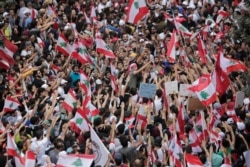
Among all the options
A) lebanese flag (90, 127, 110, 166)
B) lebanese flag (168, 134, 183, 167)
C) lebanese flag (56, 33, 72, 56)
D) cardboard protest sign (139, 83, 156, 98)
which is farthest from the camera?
lebanese flag (56, 33, 72, 56)

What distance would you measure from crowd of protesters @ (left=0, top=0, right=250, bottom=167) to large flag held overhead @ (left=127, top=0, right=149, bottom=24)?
81cm

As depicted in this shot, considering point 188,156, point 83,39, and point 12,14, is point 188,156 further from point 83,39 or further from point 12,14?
point 12,14

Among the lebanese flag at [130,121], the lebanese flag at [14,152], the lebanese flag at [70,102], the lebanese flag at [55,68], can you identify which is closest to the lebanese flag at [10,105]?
the lebanese flag at [70,102]

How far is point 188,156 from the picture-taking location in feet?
47.8

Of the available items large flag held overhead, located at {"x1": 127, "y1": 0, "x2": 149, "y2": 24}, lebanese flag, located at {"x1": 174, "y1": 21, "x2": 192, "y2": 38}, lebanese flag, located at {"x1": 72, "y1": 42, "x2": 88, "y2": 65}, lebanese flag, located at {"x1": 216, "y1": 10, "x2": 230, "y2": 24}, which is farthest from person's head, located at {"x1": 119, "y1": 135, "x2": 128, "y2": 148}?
lebanese flag, located at {"x1": 216, "y1": 10, "x2": 230, "y2": 24}

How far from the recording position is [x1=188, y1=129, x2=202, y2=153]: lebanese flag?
54.1 ft

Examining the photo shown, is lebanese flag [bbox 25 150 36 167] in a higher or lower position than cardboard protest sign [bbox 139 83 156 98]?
Result: higher

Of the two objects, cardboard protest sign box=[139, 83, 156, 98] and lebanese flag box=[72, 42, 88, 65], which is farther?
lebanese flag box=[72, 42, 88, 65]

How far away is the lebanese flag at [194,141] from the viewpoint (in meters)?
16.5

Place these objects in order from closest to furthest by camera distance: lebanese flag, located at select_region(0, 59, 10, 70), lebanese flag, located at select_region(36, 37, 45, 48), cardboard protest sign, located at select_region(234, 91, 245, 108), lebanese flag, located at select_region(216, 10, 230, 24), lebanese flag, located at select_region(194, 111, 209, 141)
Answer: lebanese flag, located at select_region(194, 111, 209, 141) < cardboard protest sign, located at select_region(234, 91, 245, 108) < lebanese flag, located at select_region(0, 59, 10, 70) < lebanese flag, located at select_region(36, 37, 45, 48) < lebanese flag, located at select_region(216, 10, 230, 24)

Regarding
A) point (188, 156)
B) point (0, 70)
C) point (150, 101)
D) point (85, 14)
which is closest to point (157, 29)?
point (85, 14)

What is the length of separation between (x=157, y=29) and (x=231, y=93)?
737 centimetres

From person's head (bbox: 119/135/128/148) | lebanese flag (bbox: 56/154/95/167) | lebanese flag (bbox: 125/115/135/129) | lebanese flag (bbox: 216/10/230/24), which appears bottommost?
lebanese flag (bbox: 216/10/230/24)

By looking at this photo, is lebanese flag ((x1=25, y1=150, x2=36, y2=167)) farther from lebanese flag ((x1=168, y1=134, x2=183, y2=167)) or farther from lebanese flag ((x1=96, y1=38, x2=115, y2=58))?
lebanese flag ((x1=96, y1=38, x2=115, y2=58))
